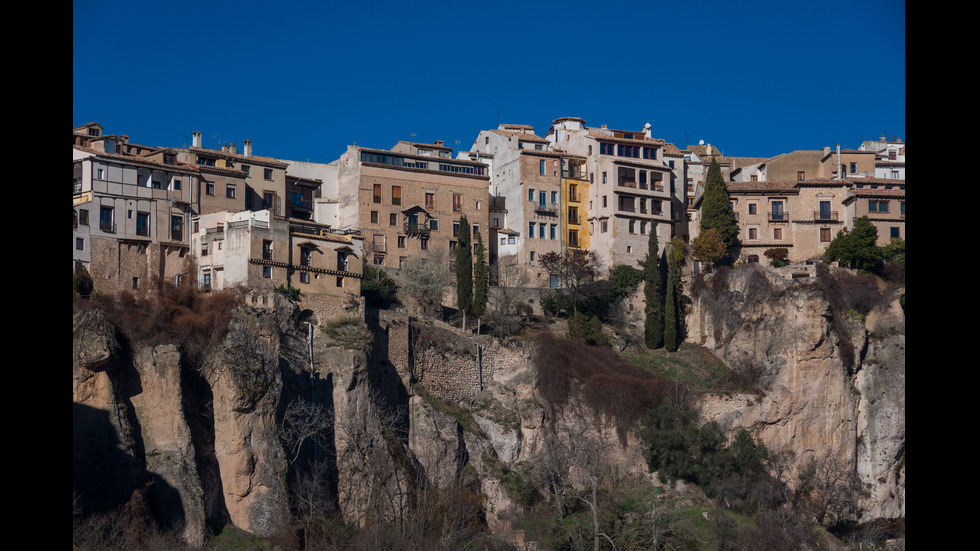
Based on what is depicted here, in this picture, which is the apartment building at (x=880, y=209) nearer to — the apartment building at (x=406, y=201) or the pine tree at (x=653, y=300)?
the pine tree at (x=653, y=300)

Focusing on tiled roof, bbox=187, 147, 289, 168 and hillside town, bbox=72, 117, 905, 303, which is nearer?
hillside town, bbox=72, 117, 905, 303

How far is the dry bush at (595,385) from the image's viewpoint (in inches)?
1976

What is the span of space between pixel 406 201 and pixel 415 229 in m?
1.89

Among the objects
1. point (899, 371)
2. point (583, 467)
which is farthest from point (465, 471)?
point (899, 371)

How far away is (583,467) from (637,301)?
1436 centimetres

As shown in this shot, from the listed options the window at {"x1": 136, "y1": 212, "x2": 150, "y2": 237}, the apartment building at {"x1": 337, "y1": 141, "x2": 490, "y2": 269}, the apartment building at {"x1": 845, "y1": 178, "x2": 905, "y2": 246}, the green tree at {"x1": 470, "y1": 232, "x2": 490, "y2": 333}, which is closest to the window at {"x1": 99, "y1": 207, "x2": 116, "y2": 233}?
the window at {"x1": 136, "y1": 212, "x2": 150, "y2": 237}

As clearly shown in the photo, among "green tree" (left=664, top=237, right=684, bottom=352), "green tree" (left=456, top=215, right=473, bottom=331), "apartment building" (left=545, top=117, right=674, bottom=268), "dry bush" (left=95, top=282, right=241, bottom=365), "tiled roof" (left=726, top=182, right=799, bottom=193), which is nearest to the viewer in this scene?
"dry bush" (left=95, top=282, right=241, bottom=365)

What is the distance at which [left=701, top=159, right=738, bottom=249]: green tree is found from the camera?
62.3m

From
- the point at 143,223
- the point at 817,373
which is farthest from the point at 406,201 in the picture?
the point at 817,373

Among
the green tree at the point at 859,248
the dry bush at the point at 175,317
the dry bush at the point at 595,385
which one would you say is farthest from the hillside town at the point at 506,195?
the dry bush at the point at 595,385

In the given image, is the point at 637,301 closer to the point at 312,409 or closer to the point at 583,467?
the point at 583,467

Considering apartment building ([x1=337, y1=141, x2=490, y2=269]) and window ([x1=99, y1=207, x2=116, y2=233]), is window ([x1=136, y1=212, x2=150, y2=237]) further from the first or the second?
Result: apartment building ([x1=337, y1=141, x2=490, y2=269])

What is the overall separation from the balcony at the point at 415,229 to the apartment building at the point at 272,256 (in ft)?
36.8

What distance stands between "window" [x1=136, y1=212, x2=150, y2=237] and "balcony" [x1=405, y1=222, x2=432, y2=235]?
15.5m
